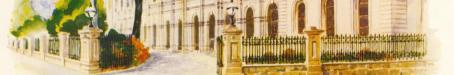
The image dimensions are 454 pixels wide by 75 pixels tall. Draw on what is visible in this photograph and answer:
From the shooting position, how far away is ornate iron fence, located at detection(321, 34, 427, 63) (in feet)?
29.1

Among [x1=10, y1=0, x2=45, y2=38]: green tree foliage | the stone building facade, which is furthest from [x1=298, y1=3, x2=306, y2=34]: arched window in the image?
[x1=10, y1=0, x2=45, y2=38]: green tree foliage

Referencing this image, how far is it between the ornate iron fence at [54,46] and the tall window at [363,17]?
9.95 ft

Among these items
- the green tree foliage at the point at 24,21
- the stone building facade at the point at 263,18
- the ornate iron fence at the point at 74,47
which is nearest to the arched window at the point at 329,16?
the stone building facade at the point at 263,18

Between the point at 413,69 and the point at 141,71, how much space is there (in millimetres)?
2667

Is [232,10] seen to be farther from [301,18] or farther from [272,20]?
[301,18]

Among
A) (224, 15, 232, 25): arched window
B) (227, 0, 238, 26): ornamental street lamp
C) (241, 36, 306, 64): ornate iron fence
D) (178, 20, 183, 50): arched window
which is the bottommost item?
(241, 36, 306, 64): ornate iron fence

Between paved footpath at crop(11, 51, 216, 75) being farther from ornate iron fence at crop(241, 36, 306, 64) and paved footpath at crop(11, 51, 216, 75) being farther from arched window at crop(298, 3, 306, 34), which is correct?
arched window at crop(298, 3, 306, 34)

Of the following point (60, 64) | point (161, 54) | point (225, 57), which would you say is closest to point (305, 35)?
point (225, 57)

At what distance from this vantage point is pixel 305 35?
919cm

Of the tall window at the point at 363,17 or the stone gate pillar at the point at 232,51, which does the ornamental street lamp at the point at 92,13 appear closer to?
Result: the stone gate pillar at the point at 232,51

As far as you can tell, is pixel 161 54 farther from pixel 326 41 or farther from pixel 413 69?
pixel 413 69

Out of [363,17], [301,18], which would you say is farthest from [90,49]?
[363,17]

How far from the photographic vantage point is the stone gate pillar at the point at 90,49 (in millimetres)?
9039

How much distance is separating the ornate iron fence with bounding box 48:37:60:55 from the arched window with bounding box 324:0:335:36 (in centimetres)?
271
